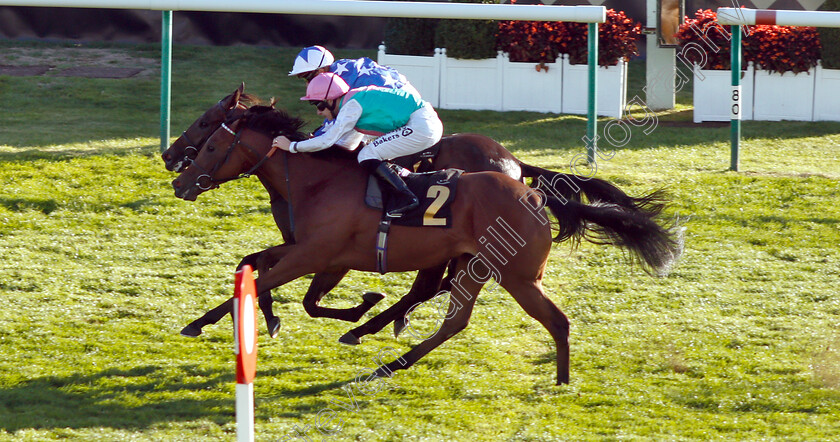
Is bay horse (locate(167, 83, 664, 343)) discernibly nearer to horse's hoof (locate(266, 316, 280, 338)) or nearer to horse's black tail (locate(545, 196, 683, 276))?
horse's hoof (locate(266, 316, 280, 338))

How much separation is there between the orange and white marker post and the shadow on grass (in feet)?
4.74

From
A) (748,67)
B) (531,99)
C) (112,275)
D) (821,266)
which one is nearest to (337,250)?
(112,275)

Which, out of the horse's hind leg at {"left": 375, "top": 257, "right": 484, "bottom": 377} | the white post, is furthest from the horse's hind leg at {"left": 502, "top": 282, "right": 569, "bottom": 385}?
the white post

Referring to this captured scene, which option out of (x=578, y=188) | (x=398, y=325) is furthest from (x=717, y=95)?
(x=398, y=325)

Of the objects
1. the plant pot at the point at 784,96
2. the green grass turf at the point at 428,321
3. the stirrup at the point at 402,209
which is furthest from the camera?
the plant pot at the point at 784,96

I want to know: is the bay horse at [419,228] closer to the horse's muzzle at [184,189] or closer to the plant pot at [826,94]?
the horse's muzzle at [184,189]

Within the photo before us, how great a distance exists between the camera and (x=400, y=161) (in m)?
5.93

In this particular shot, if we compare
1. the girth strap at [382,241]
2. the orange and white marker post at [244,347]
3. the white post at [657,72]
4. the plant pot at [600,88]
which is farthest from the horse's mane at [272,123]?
the white post at [657,72]

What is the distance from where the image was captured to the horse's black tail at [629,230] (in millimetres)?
5383

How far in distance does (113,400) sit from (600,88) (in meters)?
7.71

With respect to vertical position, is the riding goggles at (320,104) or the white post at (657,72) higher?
the white post at (657,72)

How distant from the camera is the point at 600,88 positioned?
11242 millimetres

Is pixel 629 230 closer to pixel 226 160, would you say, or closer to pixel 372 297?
pixel 372 297

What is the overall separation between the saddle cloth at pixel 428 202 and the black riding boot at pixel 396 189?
0.04m
